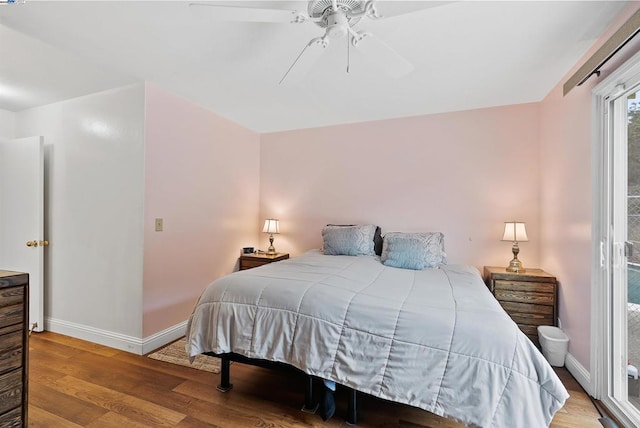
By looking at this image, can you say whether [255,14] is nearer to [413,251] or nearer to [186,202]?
[186,202]

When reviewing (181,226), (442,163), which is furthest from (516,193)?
(181,226)

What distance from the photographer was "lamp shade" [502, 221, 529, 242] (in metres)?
2.81

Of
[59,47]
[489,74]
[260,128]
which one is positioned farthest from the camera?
[260,128]

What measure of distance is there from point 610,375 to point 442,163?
2.25 m

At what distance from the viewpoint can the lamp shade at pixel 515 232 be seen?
2814 mm

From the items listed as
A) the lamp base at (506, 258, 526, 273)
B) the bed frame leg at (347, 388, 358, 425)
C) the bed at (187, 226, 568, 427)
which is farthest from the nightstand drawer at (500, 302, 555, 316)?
the bed frame leg at (347, 388, 358, 425)

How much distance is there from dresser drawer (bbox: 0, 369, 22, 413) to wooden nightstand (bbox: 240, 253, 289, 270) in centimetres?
229

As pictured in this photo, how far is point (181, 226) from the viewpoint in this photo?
2902mm

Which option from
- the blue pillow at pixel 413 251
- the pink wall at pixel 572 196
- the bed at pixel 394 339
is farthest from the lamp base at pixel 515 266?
the bed at pixel 394 339

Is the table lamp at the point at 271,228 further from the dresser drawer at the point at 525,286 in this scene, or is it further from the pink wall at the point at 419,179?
the dresser drawer at the point at 525,286

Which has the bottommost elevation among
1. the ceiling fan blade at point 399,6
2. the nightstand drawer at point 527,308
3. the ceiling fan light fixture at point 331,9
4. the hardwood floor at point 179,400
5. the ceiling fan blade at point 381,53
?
the hardwood floor at point 179,400

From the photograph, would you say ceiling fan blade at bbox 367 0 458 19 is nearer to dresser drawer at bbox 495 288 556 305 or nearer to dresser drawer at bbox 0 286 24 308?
dresser drawer at bbox 0 286 24 308

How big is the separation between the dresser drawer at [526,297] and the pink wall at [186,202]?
9.80 feet

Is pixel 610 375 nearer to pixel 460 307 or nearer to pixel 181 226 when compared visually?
pixel 460 307
